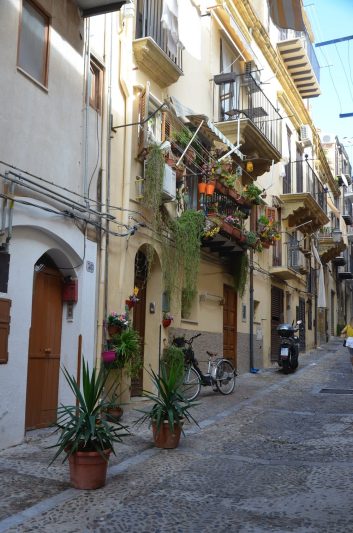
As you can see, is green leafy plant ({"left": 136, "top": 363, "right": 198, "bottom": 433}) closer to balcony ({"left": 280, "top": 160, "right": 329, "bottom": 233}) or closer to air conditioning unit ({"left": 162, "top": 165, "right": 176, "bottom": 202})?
air conditioning unit ({"left": 162, "top": 165, "right": 176, "bottom": 202})

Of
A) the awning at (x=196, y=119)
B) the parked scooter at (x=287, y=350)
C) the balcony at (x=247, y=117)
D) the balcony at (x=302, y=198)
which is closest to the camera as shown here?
the awning at (x=196, y=119)

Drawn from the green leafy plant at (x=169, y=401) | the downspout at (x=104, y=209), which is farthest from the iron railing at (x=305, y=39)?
the green leafy plant at (x=169, y=401)

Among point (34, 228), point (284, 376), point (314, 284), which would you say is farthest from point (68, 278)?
point (314, 284)

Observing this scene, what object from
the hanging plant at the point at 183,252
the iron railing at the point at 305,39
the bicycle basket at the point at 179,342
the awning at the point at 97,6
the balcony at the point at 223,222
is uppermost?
the iron railing at the point at 305,39

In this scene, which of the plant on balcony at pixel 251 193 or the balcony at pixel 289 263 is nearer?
the plant on balcony at pixel 251 193

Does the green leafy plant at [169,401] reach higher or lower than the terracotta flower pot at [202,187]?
lower

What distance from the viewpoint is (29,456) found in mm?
6469

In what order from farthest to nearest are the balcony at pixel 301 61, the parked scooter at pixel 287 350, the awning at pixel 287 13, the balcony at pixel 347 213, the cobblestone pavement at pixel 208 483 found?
the balcony at pixel 347 213, the balcony at pixel 301 61, the parked scooter at pixel 287 350, the awning at pixel 287 13, the cobblestone pavement at pixel 208 483

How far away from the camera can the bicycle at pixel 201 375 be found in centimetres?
1061

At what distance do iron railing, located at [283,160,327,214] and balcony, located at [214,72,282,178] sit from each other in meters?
4.31

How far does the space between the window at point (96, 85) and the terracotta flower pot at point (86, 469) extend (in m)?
5.68

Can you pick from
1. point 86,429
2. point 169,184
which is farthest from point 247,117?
point 86,429

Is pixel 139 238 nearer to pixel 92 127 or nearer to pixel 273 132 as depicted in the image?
pixel 92 127

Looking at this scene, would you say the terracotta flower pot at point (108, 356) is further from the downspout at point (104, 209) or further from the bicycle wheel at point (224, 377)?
the bicycle wheel at point (224, 377)
